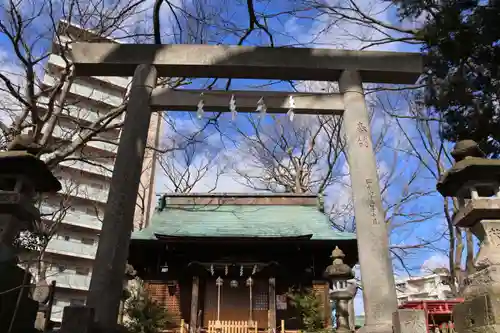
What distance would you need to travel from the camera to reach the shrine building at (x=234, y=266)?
12836 millimetres

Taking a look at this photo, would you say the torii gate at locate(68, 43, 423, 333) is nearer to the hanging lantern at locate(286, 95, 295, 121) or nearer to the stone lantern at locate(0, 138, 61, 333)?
the hanging lantern at locate(286, 95, 295, 121)

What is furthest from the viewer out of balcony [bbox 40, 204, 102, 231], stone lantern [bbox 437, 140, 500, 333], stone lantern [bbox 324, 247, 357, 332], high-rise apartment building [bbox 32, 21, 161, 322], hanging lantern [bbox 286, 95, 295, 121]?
balcony [bbox 40, 204, 102, 231]

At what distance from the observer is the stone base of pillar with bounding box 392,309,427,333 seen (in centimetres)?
502

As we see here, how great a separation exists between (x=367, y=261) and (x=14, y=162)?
519 cm

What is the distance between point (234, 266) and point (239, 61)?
25.1ft

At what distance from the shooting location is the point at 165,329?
12.6 m

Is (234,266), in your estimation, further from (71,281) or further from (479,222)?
(71,281)

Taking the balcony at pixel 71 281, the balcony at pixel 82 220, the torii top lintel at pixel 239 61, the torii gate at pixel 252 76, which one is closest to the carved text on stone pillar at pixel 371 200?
the torii gate at pixel 252 76

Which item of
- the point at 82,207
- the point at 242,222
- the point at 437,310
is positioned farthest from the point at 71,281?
the point at 437,310

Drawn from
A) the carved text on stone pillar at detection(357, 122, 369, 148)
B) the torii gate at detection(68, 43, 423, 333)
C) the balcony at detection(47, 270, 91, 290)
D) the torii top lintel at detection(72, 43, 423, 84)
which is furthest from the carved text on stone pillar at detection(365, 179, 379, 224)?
the balcony at detection(47, 270, 91, 290)

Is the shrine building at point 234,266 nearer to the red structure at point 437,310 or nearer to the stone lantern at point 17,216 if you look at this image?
the red structure at point 437,310

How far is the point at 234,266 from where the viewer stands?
43.3 feet

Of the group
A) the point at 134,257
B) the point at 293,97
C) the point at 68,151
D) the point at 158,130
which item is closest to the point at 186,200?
the point at 134,257

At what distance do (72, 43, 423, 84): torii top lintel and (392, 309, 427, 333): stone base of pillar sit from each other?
4432 millimetres
